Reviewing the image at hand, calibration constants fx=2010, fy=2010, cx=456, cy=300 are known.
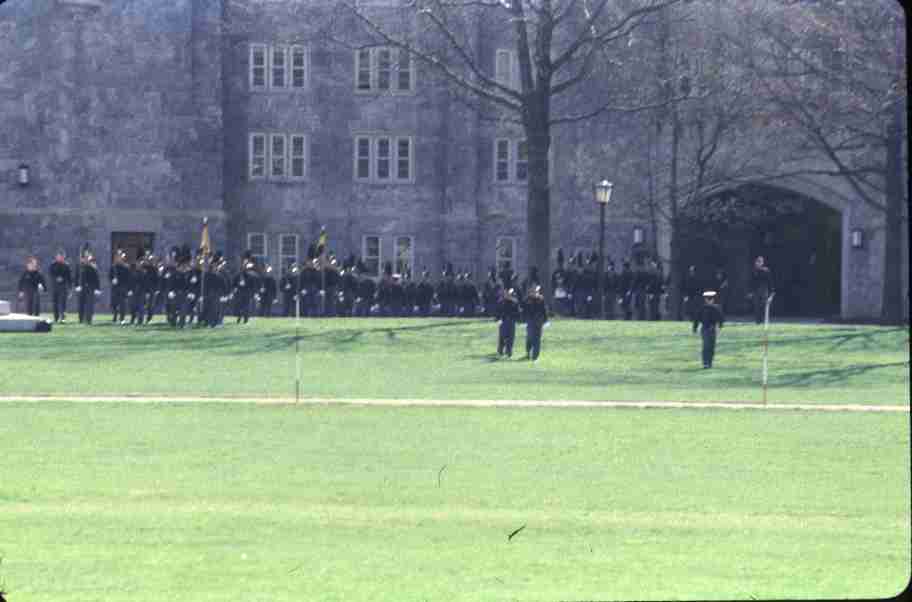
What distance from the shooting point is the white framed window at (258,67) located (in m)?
65.8

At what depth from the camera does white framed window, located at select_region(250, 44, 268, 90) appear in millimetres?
65812

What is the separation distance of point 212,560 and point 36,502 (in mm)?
3761

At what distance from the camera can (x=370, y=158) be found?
6694cm

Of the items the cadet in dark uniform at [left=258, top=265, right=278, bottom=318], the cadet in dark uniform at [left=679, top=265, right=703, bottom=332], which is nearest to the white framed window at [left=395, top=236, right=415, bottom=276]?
the cadet in dark uniform at [left=258, top=265, right=278, bottom=318]

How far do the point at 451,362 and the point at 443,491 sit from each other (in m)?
21.2

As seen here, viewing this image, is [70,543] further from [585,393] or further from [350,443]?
[585,393]

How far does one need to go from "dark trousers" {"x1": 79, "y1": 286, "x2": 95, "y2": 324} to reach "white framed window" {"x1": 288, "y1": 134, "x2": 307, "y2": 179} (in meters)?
21.4

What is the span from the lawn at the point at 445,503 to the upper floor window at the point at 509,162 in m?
40.8

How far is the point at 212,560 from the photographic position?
42.6 feet

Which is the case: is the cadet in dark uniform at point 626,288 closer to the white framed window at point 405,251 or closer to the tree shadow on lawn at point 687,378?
the white framed window at point 405,251

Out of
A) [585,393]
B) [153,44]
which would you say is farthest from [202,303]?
[153,44]

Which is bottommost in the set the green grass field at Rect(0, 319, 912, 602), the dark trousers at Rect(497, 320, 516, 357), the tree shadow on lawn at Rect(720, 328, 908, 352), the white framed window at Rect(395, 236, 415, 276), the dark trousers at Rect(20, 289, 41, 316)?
the green grass field at Rect(0, 319, 912, 602)

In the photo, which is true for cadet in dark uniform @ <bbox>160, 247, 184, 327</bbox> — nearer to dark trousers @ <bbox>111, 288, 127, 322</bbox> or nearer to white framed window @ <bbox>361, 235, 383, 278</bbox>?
dark trousers @ <bbox>111, 288, 127, 322</bbox>

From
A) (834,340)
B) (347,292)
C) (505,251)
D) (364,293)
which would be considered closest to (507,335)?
(834,340)
